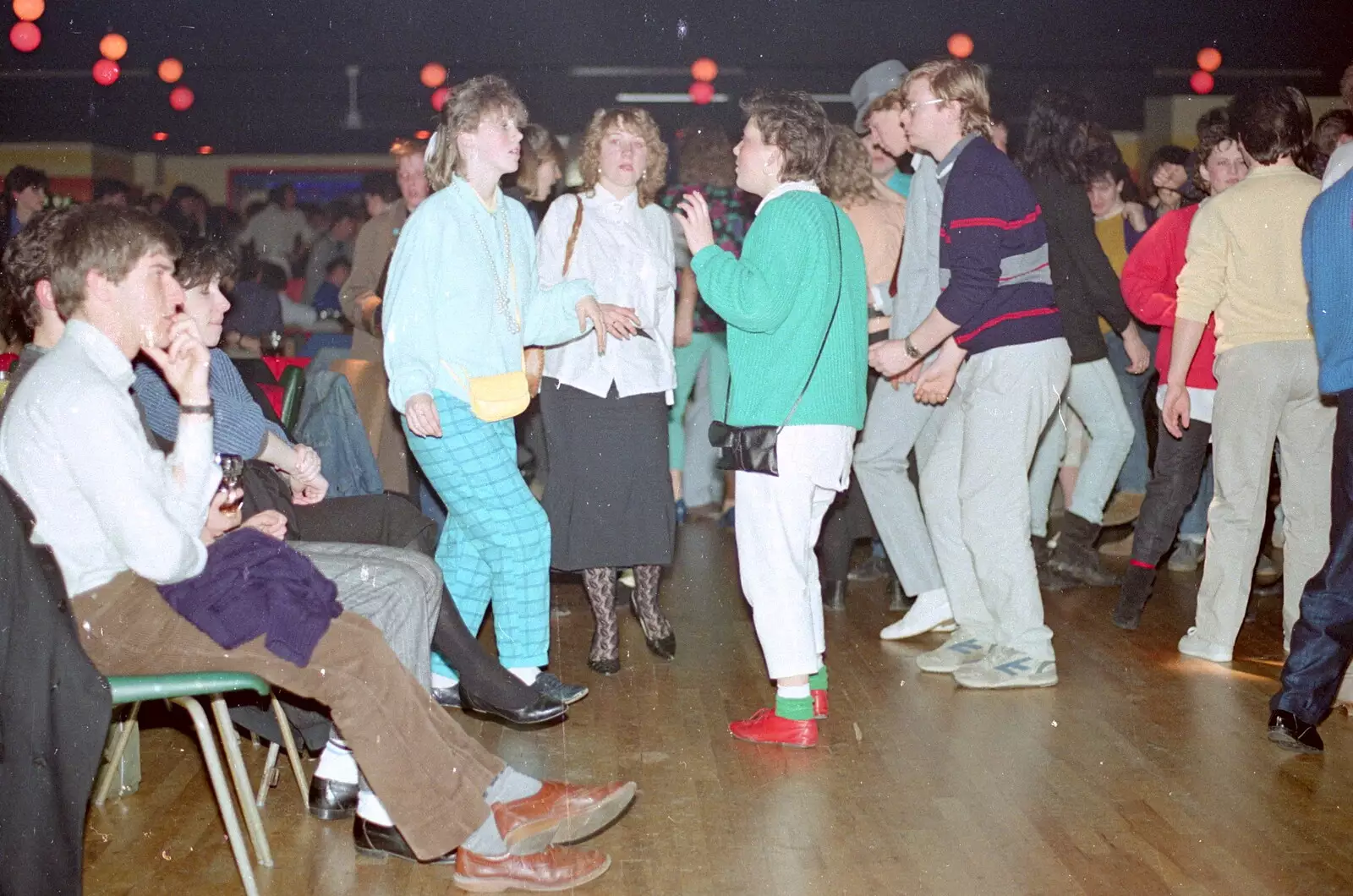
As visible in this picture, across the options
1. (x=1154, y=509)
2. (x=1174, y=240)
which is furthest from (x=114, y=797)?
(x=1174, y=240)

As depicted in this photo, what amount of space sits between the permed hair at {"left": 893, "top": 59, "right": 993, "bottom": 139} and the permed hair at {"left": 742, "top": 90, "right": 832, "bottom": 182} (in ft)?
1.81

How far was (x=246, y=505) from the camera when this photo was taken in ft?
10.6

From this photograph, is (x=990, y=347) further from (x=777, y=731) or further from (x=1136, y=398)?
(x=1136, y=398)

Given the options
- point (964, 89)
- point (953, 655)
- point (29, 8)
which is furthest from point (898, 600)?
point (29, 8)

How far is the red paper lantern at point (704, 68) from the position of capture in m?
11.6

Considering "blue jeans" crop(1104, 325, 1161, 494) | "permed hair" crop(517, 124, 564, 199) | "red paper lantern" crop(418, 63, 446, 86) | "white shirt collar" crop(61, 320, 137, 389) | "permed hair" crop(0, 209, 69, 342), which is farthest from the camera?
"red paper lantern" crop(418, 63, 446, 86)

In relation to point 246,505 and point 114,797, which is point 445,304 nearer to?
point 246,505

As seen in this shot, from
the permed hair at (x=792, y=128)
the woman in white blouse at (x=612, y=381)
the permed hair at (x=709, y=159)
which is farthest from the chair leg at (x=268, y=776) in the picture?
the permed hair at (x=709, y=159)

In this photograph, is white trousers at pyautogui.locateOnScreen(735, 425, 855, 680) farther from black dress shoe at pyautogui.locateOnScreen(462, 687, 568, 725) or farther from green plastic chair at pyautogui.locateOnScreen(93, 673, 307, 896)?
green plastic chair at pyautogui.locateOnScreen(93, 673, 307, 896)

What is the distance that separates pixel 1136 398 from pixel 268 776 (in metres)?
4.21

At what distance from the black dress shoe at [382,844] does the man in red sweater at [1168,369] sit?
2837mm

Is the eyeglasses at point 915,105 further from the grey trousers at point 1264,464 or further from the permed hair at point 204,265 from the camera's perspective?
the permed hair at point 204,265

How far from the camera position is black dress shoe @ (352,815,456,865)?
2859mm

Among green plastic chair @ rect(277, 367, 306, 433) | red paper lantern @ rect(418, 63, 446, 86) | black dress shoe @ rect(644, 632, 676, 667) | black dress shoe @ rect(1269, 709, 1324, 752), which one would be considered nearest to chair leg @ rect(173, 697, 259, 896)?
green plastic chair @ rect(277, 367, 306, 433)
